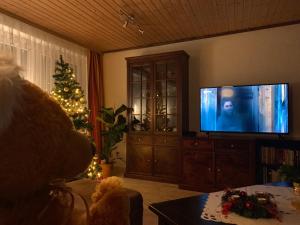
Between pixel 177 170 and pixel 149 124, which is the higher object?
pixel 149 124

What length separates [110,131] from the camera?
4.02 m

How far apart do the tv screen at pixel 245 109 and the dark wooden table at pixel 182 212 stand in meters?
1.99

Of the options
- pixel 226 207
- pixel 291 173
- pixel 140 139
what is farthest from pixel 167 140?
pixel 226 207

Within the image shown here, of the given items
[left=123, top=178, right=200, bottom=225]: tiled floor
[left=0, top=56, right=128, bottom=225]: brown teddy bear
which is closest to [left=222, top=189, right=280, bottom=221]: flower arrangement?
[left=0, top=56, right=128, bottom=225]: brown teddy bear

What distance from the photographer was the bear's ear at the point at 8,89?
1.83 ft

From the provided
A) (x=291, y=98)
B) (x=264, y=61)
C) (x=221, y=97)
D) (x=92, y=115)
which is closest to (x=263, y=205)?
(x=221, y=97)

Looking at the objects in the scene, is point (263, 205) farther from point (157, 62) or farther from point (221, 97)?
point (157, 62)

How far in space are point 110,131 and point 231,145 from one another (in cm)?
198

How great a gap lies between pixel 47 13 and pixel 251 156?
10.5 ft

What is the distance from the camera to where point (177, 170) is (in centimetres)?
364

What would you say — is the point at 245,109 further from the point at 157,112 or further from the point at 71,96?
the point at 71,96

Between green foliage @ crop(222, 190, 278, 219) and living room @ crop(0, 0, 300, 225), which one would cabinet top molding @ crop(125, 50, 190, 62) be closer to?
living room @ crop(0, 0, 300, 225)

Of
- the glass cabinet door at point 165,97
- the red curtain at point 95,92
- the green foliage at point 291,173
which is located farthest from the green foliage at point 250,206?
the red curtain at point 95,92

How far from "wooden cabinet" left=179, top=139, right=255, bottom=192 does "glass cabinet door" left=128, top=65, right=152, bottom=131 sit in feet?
2.82
